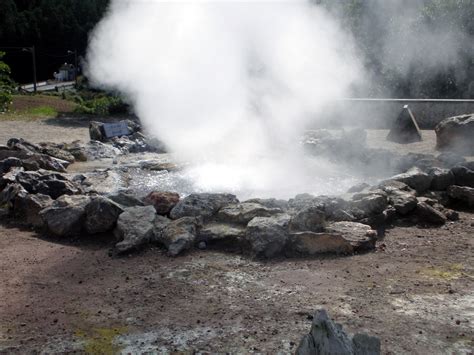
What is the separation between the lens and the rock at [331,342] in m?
2.81

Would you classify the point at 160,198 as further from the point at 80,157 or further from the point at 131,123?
the point at 131,123

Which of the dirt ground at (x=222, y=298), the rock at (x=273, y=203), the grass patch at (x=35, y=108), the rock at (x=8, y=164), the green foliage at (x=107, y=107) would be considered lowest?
the grass patch at (x=35, y=108)

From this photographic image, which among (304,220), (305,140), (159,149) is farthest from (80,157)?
(304,220)

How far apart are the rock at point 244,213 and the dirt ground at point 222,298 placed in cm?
63

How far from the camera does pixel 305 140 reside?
424 inches

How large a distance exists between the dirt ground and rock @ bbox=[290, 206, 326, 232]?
0.42 meters

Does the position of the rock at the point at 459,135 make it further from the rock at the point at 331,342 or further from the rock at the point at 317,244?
the rock at the point at 331,342

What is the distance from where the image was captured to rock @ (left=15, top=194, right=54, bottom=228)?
5.86 metres

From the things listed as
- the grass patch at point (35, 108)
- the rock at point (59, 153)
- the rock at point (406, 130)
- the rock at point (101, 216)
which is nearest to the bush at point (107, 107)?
the grass patch at point (35, 108)

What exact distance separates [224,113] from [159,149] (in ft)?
4.59

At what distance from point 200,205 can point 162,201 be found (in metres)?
0.49

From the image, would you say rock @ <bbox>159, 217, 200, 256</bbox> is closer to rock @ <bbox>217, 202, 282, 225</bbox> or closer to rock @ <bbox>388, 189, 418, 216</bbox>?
rock @ <bbox>217, 202, 282, 225</bbox>

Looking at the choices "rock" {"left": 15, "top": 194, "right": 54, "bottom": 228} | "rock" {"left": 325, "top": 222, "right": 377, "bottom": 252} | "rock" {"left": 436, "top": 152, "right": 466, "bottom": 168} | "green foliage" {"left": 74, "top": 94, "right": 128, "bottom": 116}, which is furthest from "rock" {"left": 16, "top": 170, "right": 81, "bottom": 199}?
"green foliage" {"left": 74, "top": 94, "right": 128, "bottom": 116}

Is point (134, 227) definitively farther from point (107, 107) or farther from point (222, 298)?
point (107, 107)
